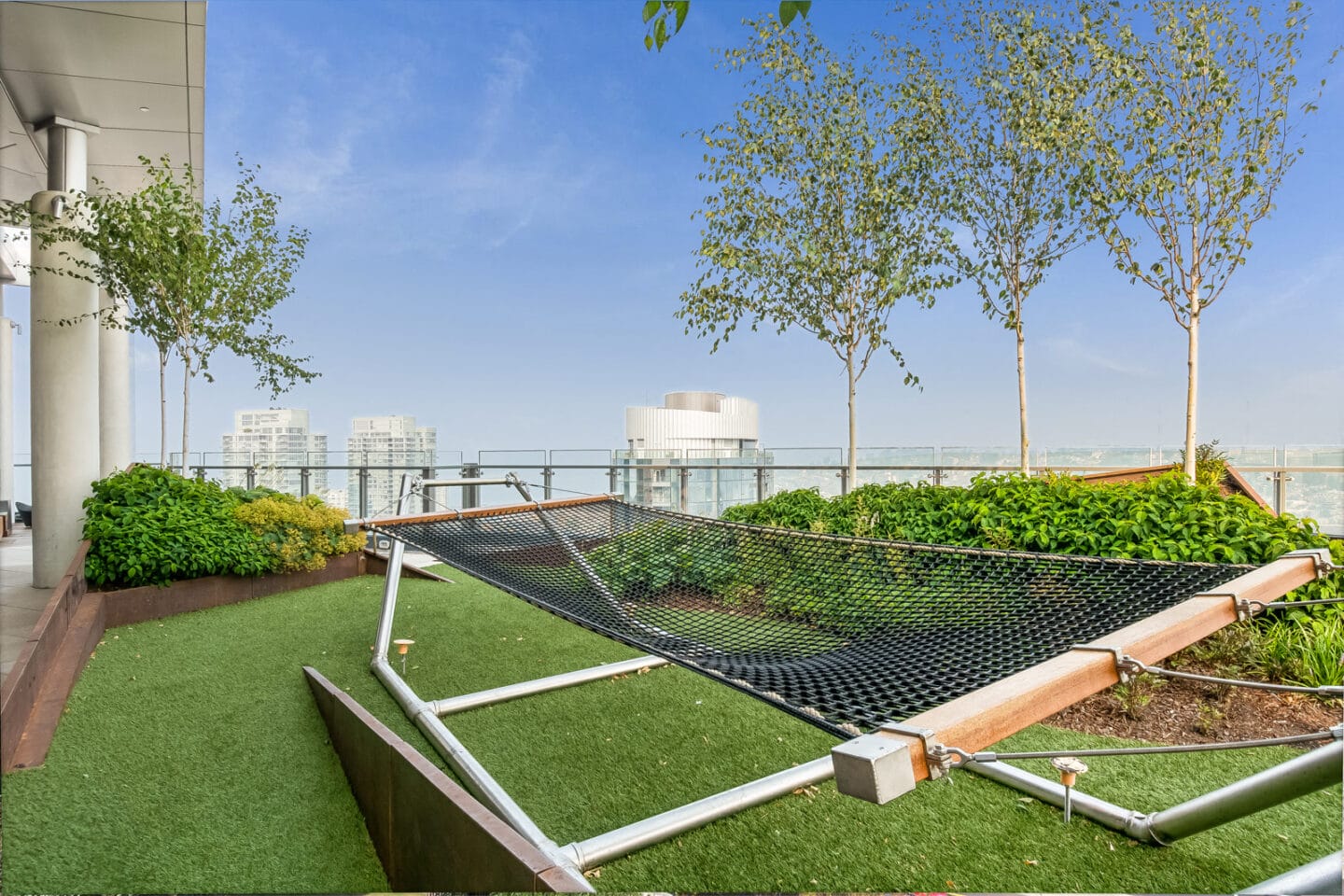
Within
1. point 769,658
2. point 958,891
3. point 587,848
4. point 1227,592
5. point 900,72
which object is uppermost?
point 900,72

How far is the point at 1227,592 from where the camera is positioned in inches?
46.5

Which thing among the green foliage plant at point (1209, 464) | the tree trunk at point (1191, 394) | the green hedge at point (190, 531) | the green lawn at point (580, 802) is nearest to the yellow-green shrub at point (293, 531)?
the green hedge at point (190, 531)

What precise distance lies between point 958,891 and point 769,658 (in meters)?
0.50

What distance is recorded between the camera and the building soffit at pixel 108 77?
267cm

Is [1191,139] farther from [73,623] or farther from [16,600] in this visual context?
[16,600]

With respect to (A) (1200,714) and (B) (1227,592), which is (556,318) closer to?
(A) (1200,714)

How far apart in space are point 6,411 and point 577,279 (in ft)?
15.6

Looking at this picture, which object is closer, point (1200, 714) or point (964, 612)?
point (964, 612)

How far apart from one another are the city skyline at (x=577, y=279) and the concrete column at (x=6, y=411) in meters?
0.15

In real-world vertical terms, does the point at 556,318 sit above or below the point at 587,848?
above

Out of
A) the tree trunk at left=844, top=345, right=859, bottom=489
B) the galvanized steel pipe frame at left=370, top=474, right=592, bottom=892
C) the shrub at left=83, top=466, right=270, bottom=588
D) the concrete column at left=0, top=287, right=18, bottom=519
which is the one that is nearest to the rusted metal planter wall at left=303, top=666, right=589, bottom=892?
the galvanized steel pipe frame at left=370, top=474, right=592, bottom=892

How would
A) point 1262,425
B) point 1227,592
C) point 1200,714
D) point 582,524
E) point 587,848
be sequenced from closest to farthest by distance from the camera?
point 1227,592
point 587,848
point 1200,714
point 582,524
point 1262,425

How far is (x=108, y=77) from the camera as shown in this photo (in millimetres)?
3092

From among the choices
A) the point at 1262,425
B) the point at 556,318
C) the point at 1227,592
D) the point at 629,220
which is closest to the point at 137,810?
the point at 1227,592
